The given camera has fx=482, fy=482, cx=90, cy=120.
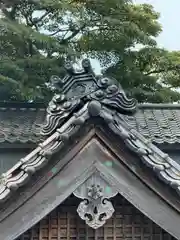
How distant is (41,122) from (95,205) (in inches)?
110

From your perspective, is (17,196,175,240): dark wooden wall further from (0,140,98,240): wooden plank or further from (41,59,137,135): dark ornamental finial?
→ (41,59,137,135): dark ornamental finial

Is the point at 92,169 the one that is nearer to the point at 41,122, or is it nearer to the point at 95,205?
the point at 95,205

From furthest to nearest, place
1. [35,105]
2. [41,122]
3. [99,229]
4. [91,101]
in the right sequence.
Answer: [35,105], [41,122], [99,229], [91,101]

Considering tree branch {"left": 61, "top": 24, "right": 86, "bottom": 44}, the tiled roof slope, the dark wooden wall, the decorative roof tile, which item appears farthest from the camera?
tree branch {"left": 61, "top": 24, "right": 86, "bottom": 44}

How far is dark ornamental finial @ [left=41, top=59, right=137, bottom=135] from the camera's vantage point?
394 centimetres

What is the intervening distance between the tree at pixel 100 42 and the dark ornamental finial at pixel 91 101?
456 cm

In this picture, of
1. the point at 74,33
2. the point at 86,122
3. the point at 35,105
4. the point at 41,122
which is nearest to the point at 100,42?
the point at 74,33

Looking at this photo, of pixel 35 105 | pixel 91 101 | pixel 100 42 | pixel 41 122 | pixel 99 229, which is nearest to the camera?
pixel 91 101

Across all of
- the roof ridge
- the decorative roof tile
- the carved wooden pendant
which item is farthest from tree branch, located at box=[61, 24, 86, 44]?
the carved wooden pendant

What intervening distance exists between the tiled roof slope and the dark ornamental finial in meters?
0.94

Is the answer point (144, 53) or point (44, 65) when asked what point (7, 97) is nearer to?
point (44, 65)

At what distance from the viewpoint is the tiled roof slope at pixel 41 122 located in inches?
220

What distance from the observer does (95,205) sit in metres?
3.90

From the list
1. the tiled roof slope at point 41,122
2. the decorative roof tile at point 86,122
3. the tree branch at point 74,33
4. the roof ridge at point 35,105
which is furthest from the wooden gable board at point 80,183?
the tree branch at point 74,33
